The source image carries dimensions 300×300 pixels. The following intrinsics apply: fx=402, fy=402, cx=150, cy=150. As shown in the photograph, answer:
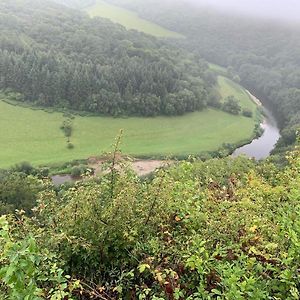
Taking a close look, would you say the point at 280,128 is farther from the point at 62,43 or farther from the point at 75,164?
the point at 62,43

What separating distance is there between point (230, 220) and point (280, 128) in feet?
360

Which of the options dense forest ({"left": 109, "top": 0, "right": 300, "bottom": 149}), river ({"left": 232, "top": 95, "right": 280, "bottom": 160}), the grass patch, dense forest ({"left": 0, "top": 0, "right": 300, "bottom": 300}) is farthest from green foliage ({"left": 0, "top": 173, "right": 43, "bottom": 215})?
the grass patch

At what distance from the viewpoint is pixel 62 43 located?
133 metres

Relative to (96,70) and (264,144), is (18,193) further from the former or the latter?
(96,70)

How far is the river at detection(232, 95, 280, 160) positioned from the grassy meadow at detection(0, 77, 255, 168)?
328 centimetres

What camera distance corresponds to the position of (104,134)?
9525 centimetres

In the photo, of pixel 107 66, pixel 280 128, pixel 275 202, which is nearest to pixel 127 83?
pixel 107 66

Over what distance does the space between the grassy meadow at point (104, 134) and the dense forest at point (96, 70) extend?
519cm

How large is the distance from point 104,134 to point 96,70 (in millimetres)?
26063

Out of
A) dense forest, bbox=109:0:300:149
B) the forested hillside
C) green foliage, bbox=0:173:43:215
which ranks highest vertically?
the forested hillside

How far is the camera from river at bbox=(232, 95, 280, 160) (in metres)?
94.3

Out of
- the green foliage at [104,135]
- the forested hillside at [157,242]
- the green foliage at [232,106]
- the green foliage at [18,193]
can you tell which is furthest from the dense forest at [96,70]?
the forested hillside at [157,242]

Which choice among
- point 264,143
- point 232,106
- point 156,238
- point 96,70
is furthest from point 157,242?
point 232,106

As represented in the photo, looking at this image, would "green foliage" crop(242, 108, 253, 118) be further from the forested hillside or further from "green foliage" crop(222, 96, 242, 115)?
the forested hillside
